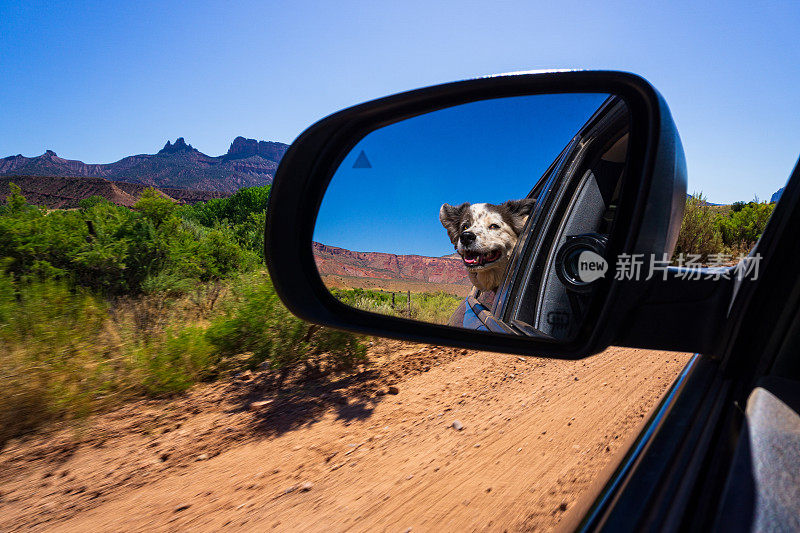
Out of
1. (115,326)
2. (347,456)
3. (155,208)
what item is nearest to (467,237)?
(347,456)

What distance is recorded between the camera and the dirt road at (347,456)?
2.46 m

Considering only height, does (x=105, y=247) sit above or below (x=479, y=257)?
below

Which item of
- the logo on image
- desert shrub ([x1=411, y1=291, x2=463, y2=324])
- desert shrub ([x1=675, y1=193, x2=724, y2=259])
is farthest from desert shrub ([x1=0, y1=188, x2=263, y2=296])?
desert shrub ([x1=675, y1=193, x2=724, y2=259])

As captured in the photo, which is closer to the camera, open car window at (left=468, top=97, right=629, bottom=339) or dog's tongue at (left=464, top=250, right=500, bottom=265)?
open car window at (left=468, top=97, right=629, bottom=339)

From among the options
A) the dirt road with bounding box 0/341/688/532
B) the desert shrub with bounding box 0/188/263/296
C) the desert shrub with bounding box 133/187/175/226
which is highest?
the desert shrub with bounding box 133/187/175/226

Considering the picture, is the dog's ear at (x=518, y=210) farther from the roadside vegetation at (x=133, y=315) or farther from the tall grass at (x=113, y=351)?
the tall grass at (x=113, y=351)

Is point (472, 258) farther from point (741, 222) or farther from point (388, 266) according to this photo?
point (741, 222)

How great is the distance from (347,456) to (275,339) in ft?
9.39

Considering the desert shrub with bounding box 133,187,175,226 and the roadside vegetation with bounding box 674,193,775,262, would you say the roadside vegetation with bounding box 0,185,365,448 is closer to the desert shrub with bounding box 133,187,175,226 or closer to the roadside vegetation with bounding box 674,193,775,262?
the desert shrub with bounding box 133,187,175,226

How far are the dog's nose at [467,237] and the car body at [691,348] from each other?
1.14 ft

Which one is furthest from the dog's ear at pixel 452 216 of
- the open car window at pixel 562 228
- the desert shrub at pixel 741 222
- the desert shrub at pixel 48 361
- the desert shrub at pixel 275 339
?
the desert shrub at pixel 275 339

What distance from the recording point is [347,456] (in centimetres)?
324

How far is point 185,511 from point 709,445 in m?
2.65

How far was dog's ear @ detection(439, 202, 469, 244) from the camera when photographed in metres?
1.52
